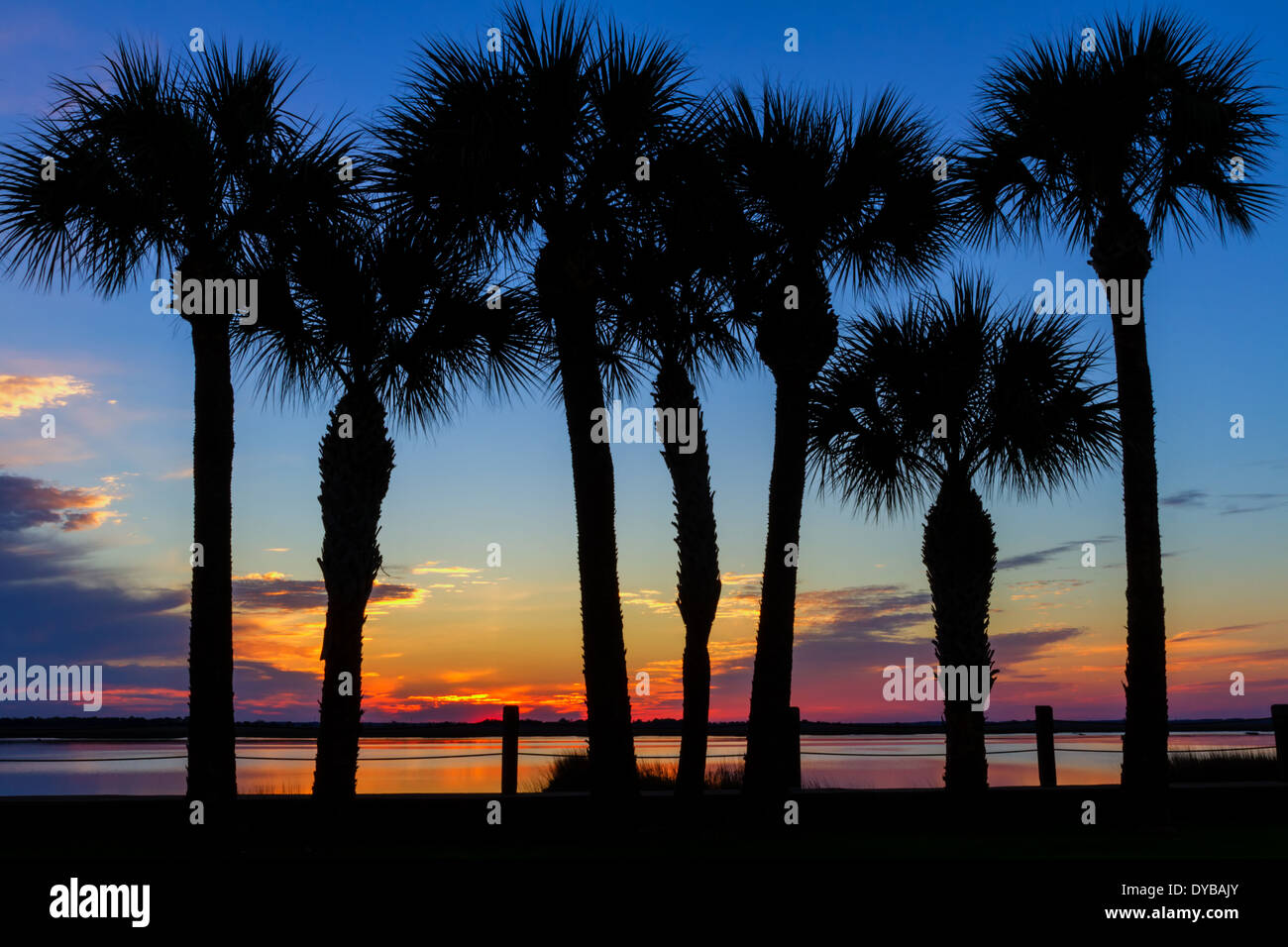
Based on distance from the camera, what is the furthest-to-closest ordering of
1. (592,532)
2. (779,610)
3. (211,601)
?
(779,610) → (592,532) → (211,601)

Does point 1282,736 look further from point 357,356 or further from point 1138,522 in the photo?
point 357,356

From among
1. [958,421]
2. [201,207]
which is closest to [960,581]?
Answer: [958,421]

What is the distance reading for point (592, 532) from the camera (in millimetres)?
15039

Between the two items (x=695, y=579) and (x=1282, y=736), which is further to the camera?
(x=1282, y=736)

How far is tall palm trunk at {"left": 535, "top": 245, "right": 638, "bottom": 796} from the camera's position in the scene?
1474 centimetres

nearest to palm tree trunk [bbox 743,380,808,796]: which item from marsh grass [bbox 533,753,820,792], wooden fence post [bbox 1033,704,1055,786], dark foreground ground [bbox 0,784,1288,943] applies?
dark foreground ground [bbox 0,784,1288,943]

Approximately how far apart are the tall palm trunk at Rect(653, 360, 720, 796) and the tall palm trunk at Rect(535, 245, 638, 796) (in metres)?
1.28

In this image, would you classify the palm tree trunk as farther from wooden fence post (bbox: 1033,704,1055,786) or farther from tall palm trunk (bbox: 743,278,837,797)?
wooden fence post (bbox: 1033,704,1055,786)

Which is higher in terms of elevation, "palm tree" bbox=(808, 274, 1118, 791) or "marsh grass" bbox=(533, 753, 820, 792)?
"palm tree" bbox=(808, 274, 1118, 791)
